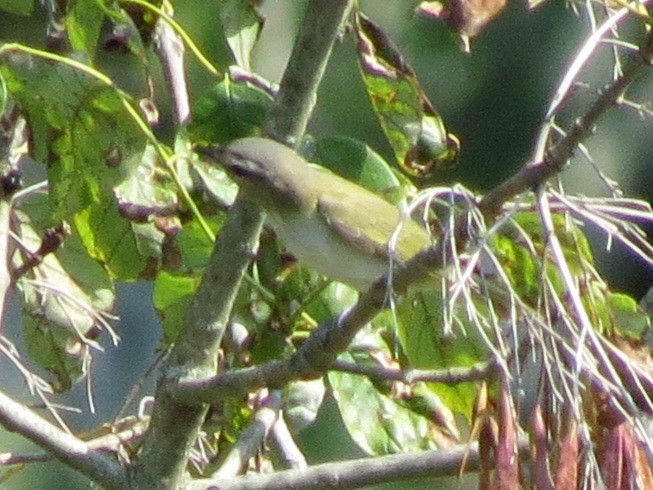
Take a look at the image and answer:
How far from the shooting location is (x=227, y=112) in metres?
1.63

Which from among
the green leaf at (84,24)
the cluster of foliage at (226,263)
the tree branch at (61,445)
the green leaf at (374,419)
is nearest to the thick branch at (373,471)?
the cluster of foliage at (226,263)

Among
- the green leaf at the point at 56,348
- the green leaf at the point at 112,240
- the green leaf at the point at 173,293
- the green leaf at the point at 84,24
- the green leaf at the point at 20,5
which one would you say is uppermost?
the green leaf at the point at 84,24

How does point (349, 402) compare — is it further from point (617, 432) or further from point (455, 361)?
point (617, 432)

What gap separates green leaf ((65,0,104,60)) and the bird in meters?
0.18

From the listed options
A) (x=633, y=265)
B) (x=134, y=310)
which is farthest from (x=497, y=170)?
(x=134, y=310)

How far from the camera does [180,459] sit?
152 centimetres

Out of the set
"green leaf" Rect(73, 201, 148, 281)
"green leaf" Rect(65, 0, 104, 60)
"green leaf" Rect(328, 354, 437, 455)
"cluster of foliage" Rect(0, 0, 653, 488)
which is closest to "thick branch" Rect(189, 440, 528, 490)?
"cluster of foliage" Rect(0, 0, 653, 488)

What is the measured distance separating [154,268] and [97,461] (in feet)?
1.04

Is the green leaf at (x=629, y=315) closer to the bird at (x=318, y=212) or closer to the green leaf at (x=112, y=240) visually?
the bird at (x=318, y=212)

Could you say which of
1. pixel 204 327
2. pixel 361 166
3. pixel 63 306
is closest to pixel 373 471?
pixel 204 327

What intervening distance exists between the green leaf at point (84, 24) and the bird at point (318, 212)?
0.58 feet

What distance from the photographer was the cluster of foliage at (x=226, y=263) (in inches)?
53.4

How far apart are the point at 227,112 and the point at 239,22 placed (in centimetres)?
10

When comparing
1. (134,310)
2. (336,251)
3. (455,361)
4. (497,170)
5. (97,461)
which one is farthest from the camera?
(134,310)
